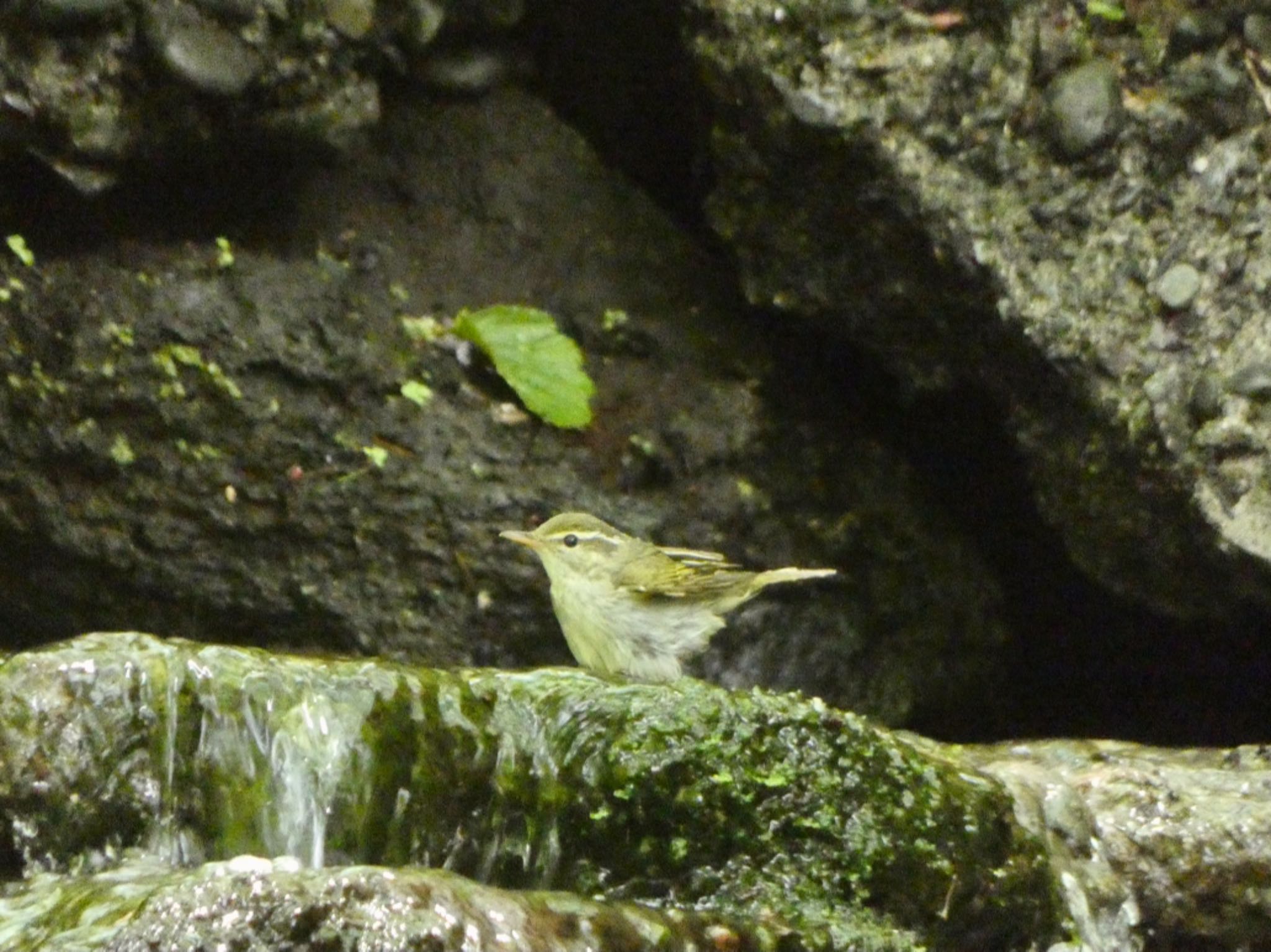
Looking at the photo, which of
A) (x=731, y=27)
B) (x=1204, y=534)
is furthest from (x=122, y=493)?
(x=1204, y=534)

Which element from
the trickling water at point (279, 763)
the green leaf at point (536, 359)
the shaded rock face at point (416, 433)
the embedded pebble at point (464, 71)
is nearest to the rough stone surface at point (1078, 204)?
the shaded rock face at point (416, 433)

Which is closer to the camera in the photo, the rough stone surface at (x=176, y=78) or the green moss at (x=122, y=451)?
the rough stone surface at (x=176, y=78)

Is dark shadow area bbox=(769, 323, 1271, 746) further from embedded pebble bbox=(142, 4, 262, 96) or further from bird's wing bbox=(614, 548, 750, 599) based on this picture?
embedded pebble bbox=(142, 4, 262, 96)

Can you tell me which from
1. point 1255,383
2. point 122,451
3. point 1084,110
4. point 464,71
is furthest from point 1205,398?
point 122,451

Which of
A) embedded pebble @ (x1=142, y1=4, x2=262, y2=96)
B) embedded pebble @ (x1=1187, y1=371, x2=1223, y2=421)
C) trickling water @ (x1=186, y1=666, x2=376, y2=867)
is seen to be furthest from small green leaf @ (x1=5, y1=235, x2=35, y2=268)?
embedded pebble @ (x1=1187, y1=371, x2=1223, y2=421)

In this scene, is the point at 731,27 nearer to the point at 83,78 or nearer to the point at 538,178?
the point at 538,178

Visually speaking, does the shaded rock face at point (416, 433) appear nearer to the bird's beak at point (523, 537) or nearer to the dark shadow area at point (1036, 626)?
the dark shadow area at point (1036, 626)
